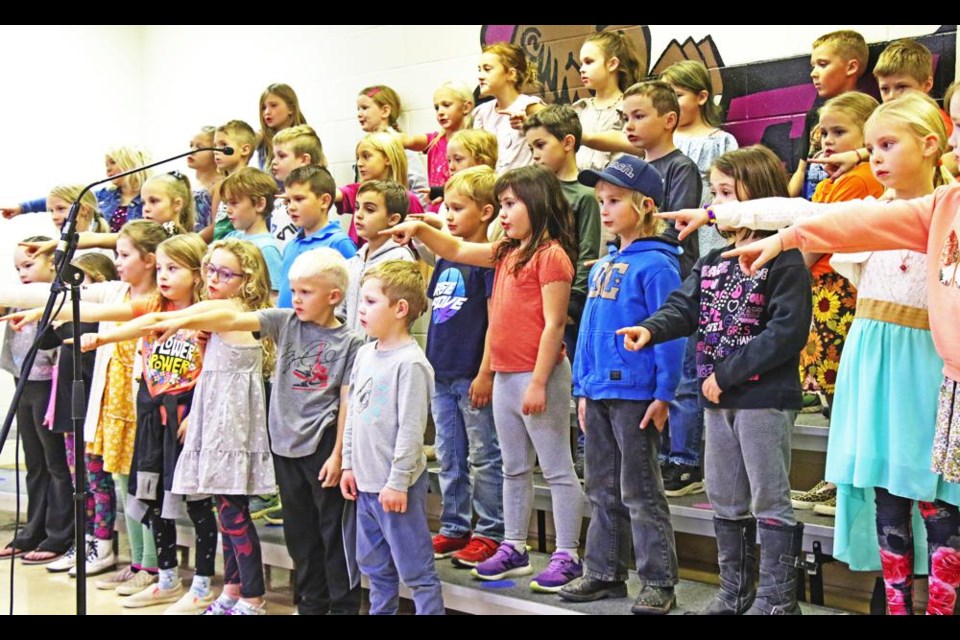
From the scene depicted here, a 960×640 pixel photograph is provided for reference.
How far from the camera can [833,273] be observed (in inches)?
144

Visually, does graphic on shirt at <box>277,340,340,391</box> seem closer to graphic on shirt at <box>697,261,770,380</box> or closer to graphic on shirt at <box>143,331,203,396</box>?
graphic on shirt at <box>143,331,203,396</box>

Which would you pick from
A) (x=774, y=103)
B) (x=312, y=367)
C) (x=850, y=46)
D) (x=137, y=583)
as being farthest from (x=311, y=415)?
(x=850, y=46)

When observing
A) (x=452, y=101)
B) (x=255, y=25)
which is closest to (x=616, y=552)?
(x=452, y=101)

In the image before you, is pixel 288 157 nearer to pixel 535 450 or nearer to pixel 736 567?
pixel 535 450

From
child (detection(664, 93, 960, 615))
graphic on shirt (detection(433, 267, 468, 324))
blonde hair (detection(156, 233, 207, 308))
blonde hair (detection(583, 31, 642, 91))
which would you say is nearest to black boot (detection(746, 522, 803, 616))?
child (detection(664, 93, 960, 615))

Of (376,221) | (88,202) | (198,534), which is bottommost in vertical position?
(198,534)

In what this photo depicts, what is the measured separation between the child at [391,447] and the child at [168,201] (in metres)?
2.02

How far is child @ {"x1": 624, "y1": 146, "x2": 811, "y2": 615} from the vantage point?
2854mm

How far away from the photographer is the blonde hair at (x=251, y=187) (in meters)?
4.72

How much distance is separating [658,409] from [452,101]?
2.37 m

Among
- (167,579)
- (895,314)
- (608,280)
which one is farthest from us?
(167,579)

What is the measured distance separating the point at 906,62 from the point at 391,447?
7.58 feet

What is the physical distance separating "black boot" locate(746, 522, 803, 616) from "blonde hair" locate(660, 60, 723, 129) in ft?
6.65

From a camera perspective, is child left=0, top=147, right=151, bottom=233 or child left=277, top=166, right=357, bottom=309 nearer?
child left=277, top=166, right=357, bottom=309
